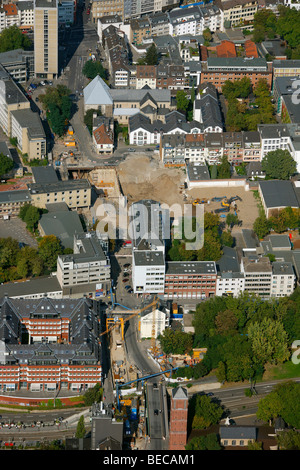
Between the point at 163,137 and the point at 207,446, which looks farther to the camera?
the point at 163,137

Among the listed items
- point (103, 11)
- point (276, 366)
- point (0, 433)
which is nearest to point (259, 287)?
point (276, 366)

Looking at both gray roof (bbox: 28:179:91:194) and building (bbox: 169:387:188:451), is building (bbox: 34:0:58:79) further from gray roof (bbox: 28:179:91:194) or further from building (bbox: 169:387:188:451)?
building (bbox: 169:387:188:451)

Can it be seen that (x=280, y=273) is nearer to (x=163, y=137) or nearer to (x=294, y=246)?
(x=294, y=246)

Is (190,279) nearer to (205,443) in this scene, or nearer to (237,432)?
(237,432)

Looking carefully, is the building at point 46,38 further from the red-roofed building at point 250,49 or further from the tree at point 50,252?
the tree at point 50,252

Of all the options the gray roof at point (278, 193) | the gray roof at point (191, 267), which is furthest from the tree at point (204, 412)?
the gray roof at point (278, 193)
